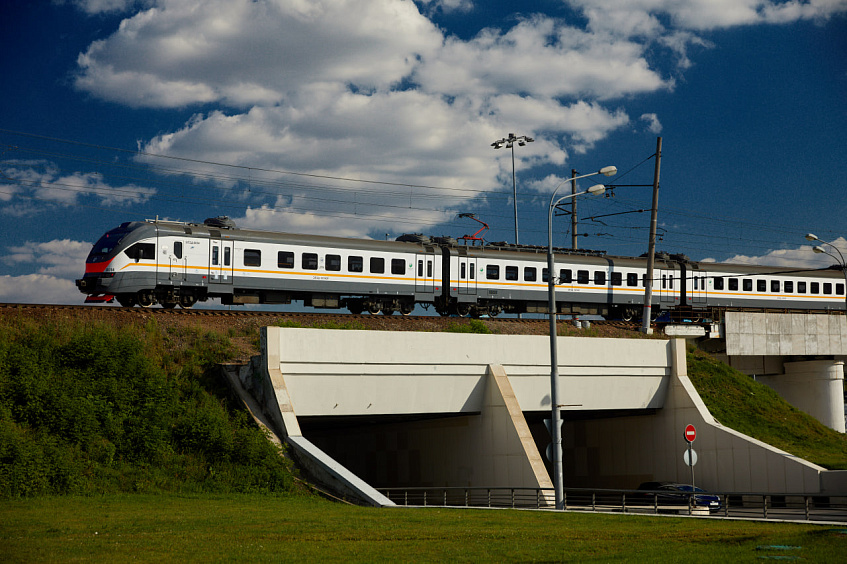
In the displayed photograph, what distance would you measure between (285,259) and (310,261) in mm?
1200

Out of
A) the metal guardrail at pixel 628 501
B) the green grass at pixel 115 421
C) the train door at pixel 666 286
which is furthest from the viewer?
the train door at pixel 666 286

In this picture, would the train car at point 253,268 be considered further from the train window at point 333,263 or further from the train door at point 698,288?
the train door at point 698,288

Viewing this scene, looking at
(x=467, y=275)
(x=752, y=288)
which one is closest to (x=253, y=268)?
(x=467, y=275)

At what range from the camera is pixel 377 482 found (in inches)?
1457

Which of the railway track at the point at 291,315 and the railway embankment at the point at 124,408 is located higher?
the railway track at the point at 291,315

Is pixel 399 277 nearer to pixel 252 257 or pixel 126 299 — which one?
pixel 252 257

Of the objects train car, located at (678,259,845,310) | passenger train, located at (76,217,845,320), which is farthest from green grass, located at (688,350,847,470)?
train car, located at (678,259,845,310)

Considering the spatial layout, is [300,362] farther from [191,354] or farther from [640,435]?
[640,435]

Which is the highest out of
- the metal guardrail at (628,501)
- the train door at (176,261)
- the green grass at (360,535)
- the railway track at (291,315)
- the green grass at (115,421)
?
the train door at (176,261)

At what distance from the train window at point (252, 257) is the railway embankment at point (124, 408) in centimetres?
469

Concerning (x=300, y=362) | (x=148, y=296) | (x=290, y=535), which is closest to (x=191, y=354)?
(x=300, y=362)

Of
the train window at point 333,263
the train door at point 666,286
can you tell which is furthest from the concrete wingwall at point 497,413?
the train door at point 666,286

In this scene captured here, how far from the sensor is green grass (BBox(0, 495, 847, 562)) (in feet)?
45.3

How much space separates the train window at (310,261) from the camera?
37719 millimetres
